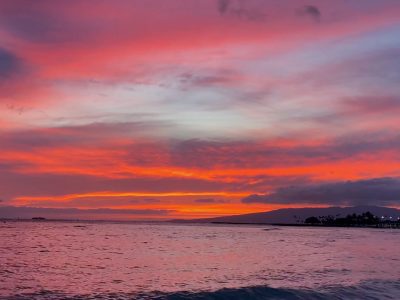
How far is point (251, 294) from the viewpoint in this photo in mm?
25250

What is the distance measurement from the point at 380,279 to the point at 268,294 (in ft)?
38.0

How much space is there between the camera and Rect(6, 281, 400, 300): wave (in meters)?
24.1

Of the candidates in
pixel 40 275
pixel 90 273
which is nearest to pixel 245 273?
pixel 90 273

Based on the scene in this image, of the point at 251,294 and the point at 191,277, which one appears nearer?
the point at 251,294

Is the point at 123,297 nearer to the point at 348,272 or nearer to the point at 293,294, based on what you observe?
the point at 293,294

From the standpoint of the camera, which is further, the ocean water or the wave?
the ocean water

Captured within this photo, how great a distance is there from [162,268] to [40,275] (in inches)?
376

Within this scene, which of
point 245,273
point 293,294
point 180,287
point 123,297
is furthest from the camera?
point 245,273

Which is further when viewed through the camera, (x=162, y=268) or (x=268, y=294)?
(x=162, y=268)

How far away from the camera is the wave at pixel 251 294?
24094mm

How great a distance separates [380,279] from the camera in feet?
108

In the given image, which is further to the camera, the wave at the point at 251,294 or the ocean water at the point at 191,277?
the ocean water at the point at 191,277

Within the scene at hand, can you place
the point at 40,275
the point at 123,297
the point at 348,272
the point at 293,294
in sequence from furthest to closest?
1. the point at 348,272
2. the point at 40,275
3. the point at 293,294
4. the point at 123,297

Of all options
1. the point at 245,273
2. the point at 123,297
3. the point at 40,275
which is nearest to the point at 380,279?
the point at 245,273
